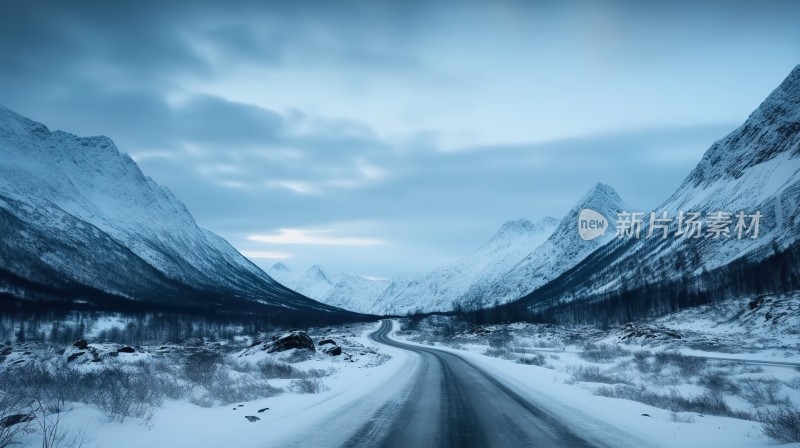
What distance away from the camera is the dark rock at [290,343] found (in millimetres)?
32781

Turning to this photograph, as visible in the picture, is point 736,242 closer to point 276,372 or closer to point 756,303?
point 756,303

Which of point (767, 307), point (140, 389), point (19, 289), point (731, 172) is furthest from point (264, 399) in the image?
point (731, 172)

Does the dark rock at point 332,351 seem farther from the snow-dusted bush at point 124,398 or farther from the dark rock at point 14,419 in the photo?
the dark rock at point 14,419

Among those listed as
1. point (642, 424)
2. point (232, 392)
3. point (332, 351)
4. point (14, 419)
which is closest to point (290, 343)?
point (332, 351)

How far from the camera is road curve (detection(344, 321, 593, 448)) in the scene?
25.1 feet

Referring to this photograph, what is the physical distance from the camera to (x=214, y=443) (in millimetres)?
7660

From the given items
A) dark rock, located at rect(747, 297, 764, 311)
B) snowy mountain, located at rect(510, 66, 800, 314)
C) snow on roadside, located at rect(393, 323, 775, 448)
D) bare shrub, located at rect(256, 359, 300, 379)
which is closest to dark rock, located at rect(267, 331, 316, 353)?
bare shrub, located at rect(256, 359, 300, 379)

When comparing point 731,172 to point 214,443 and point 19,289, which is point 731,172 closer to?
point 214,443

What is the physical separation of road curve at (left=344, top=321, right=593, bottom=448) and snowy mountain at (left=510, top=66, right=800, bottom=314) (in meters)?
95.3

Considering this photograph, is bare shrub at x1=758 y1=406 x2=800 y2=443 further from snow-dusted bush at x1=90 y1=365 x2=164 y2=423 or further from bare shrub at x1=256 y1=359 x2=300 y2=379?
bare shrub at x1=256 y1=359 x2=300 y2=379

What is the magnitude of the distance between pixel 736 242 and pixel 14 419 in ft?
541

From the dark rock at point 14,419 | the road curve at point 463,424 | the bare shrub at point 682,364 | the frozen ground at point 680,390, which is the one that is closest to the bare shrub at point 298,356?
the frozen ground at point 680,390

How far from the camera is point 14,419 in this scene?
7387 mm

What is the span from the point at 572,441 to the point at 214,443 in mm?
5886
